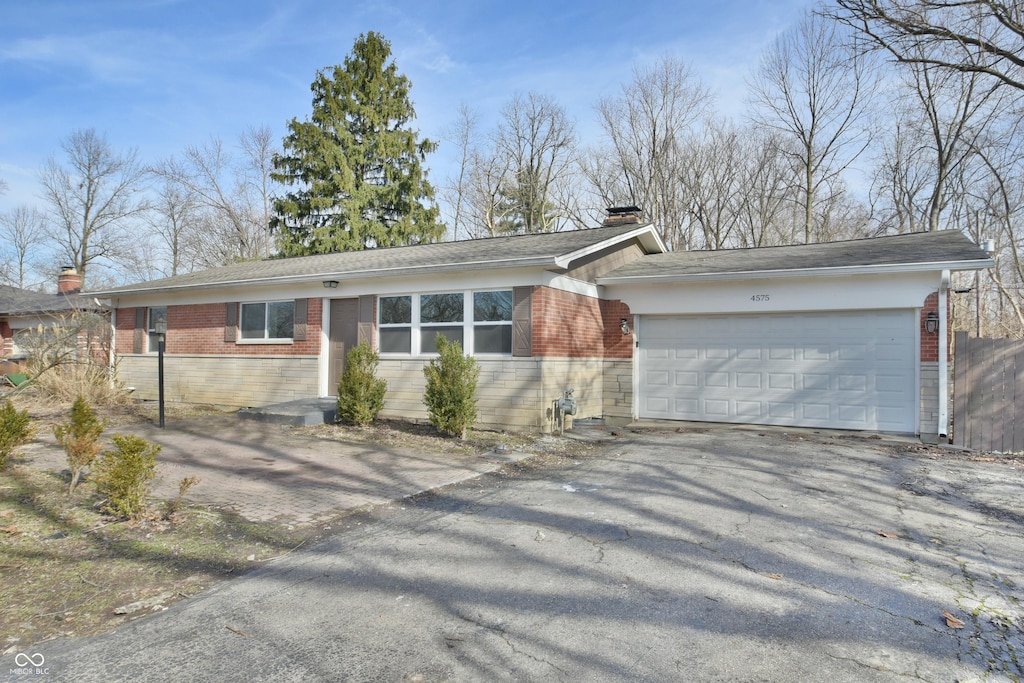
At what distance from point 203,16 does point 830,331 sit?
1283cm

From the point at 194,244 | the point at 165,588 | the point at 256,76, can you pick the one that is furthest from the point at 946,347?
the point at 194,244

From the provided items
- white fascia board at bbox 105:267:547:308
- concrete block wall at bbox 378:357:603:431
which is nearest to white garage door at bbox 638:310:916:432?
concrete block wall at bbox 378:357:603:431

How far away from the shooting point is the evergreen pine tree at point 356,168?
2780 centimetres

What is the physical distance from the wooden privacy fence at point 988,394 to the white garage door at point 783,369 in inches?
26.4

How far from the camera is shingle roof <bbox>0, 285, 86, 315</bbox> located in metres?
21.2

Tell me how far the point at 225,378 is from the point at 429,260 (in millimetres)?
6256

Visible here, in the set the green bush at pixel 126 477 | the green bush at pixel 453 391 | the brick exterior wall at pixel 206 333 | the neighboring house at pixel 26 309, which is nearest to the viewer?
the green bush at pixel 126 477

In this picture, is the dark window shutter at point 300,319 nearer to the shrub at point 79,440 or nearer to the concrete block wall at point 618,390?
the concrete block wall at point 618,390

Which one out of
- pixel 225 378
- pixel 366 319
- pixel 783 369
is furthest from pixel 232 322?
pixel 783 369

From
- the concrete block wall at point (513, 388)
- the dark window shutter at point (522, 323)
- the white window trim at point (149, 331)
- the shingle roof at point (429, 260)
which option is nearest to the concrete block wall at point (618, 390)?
the concrete block wall at point (513, 388)

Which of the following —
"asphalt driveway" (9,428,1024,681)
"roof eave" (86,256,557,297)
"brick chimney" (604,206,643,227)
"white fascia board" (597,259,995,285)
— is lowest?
"asphalt driveway" (9,428,1024,681)

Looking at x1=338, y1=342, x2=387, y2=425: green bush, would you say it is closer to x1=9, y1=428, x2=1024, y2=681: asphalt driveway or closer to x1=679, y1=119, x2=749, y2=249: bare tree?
x1=9, y1=428, x2=1024, y2=681: asphalt driveway

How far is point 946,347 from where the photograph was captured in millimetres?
9609

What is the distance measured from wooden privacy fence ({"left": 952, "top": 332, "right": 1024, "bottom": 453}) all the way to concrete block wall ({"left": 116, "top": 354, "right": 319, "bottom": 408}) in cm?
1191
